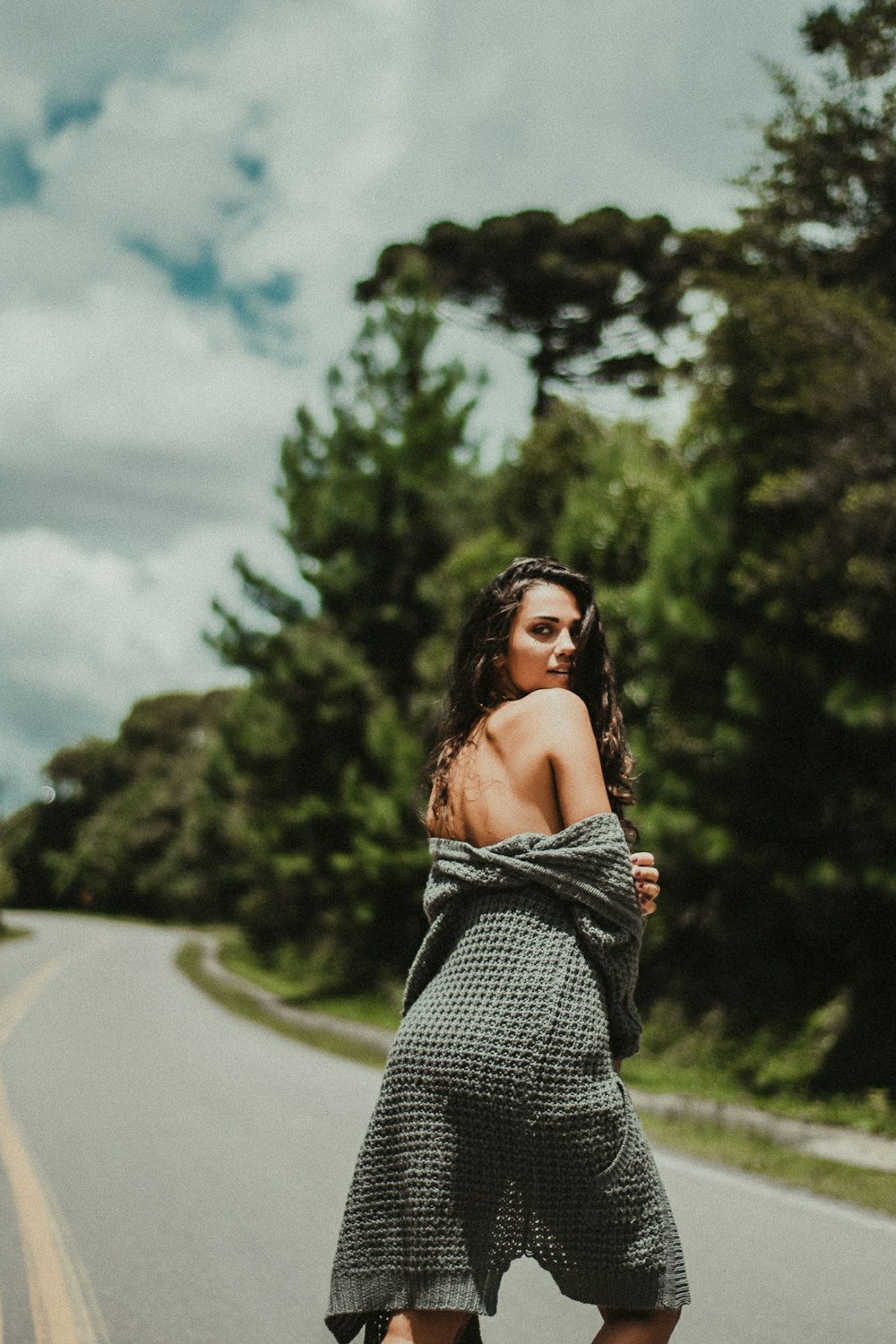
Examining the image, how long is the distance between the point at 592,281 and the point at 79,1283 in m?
27.9

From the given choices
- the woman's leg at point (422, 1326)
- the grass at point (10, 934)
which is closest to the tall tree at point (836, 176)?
the woman's leg at point (422, 1326)

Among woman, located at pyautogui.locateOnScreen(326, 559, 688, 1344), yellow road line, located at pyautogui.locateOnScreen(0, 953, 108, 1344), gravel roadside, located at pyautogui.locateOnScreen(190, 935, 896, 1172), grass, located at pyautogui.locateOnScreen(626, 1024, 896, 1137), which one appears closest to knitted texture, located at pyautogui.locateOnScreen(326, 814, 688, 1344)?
woman, located at pyautogui.locateOnScreen(326, 559, 688, 1344)

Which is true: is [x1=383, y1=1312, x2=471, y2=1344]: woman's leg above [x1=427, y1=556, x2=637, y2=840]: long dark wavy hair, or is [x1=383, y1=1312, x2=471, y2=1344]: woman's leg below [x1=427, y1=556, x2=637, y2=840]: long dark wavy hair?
below

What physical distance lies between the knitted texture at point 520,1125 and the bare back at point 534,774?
79 mm

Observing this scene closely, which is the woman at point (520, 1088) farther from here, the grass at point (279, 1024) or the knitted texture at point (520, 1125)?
the grass at point (279, 1024)

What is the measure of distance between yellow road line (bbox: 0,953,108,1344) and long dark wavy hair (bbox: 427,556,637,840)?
2819mm

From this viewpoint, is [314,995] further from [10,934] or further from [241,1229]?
[10,934]

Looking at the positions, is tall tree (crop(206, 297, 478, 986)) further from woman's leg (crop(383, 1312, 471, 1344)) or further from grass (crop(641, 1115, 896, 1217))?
woman's leg (crop(383, 1312, 471, 1344))

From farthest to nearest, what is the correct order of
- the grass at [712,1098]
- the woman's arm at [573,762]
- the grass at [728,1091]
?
the grass at [728,1091]
the grass at [712,1098]
the woman's arm at [573,762]

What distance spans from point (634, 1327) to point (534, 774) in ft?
3.32

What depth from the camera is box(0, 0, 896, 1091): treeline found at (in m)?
10.2

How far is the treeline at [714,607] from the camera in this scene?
1024cm

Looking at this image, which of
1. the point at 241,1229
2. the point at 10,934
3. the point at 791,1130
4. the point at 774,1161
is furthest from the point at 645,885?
the point at 10,934

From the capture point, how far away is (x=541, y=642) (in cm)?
289
